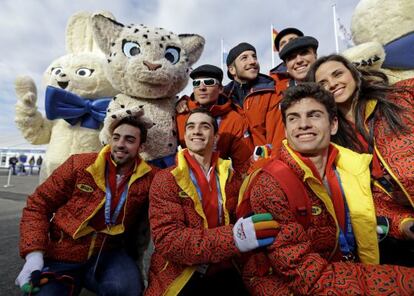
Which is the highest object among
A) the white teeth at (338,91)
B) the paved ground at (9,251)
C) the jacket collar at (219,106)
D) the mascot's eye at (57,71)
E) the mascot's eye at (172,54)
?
the mascot's eye at (57,71)

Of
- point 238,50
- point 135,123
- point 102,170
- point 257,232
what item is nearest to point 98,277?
point 102,170

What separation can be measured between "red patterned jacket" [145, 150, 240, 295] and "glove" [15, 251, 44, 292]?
2.58 ft

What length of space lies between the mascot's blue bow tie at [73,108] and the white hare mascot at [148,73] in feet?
1.71

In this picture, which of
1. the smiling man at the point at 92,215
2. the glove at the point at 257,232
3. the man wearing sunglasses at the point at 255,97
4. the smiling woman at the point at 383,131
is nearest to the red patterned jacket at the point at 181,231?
the glove at the point at 257,232

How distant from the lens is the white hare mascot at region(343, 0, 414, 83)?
322cm

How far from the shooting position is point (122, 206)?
2.29 metres

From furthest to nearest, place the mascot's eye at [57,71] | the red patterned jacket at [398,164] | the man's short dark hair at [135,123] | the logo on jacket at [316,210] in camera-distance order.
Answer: the mascot's eye at [57,71]
the man's short dark hair at [135,123]
the red patterned jacket at [398,164]
the logo on jacket at [316,210]

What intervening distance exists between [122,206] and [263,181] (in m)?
1.22

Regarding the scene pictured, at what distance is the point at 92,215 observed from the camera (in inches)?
86.7

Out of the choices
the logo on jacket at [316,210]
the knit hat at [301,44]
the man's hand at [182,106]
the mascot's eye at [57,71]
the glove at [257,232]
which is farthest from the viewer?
the mascot's eye at [57,71]

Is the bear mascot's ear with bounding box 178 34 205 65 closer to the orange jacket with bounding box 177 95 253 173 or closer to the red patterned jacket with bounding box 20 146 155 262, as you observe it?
the orange jacket with bounding box 177 95 253 173

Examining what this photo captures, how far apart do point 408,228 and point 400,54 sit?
2.45 meters

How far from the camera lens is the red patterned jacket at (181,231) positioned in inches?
67.2

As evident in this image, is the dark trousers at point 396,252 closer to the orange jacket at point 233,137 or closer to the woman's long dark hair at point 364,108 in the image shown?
the woman's long dark hair at point 364,108
